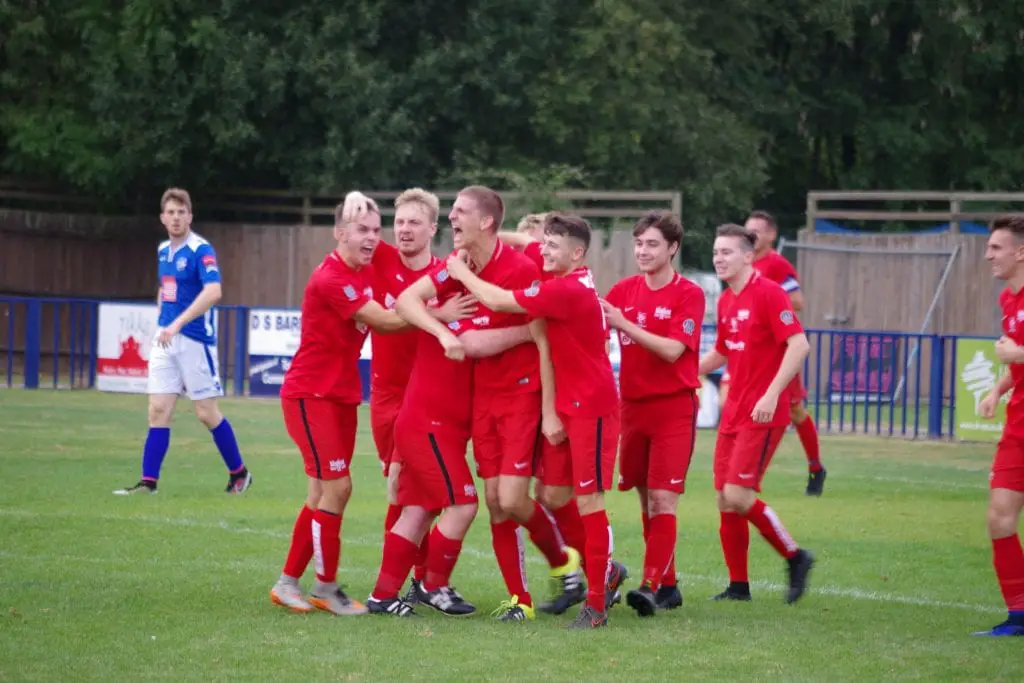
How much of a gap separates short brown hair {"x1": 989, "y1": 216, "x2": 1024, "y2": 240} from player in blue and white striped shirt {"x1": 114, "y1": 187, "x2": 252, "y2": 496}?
21.9ft

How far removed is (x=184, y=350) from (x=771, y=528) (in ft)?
19.9

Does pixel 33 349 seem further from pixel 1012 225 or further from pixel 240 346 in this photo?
pixel 1012 225

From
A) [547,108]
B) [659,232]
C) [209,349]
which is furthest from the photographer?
[547,108]

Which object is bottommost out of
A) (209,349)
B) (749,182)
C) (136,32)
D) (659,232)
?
(209,349)

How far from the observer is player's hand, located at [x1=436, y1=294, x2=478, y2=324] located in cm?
827

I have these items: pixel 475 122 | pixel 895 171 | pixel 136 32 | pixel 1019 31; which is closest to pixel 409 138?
pixel 475 122

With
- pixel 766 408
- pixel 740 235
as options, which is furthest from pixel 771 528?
pixel 740 235

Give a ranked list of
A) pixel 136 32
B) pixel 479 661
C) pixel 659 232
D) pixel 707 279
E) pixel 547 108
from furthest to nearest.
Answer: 1. pixel 547 108
2. pixel 136 32
3. pixel 707 279
4. pixel 659 232
5. pixel 479 661

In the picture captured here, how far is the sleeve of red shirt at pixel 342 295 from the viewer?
8.52m

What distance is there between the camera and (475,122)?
32.6 metres

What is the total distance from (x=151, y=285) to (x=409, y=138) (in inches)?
238

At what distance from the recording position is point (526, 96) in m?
32.1

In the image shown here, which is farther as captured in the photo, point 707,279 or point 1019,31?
point 1019,31

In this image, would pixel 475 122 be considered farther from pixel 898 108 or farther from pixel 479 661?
pixel 479 661
